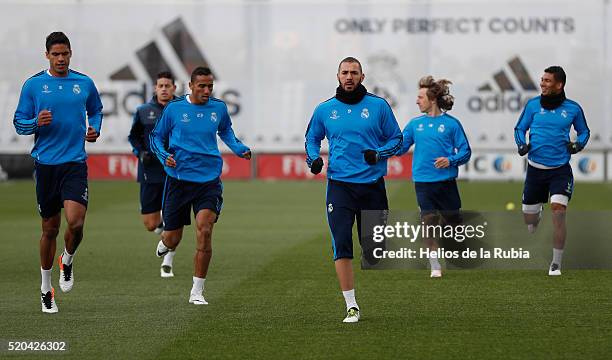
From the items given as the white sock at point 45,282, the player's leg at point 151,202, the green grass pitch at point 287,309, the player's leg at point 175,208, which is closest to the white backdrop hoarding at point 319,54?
the green grass pitch at point 287,309

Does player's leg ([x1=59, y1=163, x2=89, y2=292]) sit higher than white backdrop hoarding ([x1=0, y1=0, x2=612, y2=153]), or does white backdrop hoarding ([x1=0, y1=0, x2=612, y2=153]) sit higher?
white backdrop hoarding ([x1=0, y1=0, x2=612, y2=153])

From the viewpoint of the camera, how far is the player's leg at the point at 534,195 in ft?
50.2

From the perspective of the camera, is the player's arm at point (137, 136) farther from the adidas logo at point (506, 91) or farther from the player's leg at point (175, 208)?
the adidas logo at point (506, 91)

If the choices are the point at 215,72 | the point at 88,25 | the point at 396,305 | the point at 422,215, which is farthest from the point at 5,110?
the point at 396,305

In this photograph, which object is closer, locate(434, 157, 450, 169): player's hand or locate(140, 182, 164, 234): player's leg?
locate(434, 157, 450, 169): player's hand

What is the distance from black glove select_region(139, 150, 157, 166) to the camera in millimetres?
15508

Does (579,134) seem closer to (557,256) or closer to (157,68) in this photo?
(557,256)

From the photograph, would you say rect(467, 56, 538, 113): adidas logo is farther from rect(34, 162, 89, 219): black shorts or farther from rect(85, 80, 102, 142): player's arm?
rect(34, 162, 89, 219): black shorts

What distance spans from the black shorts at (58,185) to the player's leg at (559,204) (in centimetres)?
574

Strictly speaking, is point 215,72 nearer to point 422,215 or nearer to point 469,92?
point 469,92

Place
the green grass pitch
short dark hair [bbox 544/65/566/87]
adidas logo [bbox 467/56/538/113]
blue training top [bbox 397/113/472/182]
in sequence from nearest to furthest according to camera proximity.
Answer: the green grass pitch < blue training top [bbox 397/113/472/182] < short dark hair [bbox 544/65/566/87] < adidas logo [bbox 467/56/538/113]

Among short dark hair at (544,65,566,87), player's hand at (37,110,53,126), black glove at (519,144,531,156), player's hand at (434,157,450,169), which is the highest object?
short dark hair at (544,65,566,87)

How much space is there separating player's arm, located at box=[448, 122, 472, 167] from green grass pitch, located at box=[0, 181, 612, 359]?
1.31 m

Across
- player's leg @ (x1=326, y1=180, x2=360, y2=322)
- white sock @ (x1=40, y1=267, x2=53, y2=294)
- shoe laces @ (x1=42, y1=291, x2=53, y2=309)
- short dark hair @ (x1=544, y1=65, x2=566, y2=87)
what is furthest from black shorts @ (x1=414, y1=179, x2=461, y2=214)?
shoe laces @ (x1=42, y1=291, x2=53, y2=309)
